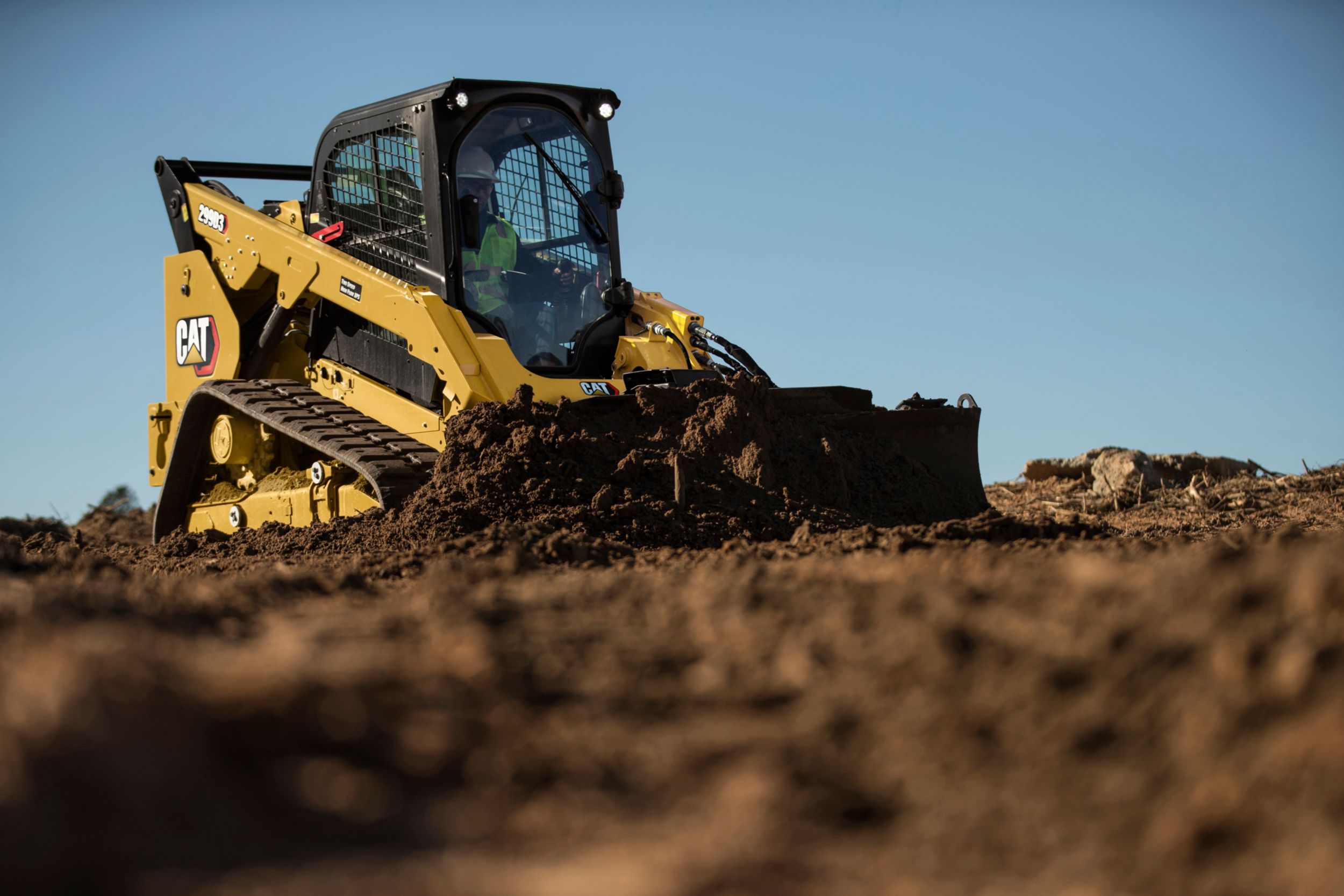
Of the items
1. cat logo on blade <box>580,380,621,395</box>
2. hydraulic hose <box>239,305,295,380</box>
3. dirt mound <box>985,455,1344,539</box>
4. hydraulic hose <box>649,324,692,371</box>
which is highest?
hydraulic hose <box>239,305,295,380</box>

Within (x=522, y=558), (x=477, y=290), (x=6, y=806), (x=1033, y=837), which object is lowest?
(x=1033, y=837)

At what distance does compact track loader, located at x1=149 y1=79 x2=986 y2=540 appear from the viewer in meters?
6.64

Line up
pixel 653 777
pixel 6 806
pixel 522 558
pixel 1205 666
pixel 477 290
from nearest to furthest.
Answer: pixel 6 806 → pixel 653 777 → pixel 1205 666 → pixel 522 558 → pixel 477 290

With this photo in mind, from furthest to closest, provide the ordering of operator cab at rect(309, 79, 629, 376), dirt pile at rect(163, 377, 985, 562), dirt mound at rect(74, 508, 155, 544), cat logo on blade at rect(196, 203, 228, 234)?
dirt mound at rect(74, 508, 155, 544) → cat logo on blade at rect(196, 203, 228, 234) → operator cab at rect(309, 79, 629, 376) → dirt pile at rect(163, 377, 985, 562)

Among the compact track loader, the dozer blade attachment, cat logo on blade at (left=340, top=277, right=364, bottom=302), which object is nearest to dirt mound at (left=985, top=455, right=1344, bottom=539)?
the dozer blade attachment

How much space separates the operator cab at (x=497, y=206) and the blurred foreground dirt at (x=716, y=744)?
4.49 meters

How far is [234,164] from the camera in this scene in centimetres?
884

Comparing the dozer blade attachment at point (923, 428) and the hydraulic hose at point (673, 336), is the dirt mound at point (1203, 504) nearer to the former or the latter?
the dozer blade attachment at point (923, 428)

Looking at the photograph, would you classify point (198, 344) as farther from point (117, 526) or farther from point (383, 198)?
point (117, 526)

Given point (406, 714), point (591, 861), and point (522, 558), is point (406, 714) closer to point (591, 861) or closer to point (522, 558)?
point (591, 861)

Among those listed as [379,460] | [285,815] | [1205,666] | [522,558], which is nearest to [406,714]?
[285,815]

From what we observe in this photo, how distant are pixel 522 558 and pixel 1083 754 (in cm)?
245

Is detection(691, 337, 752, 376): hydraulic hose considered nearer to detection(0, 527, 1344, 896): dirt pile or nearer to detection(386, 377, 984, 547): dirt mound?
detection(386, 377, 984, 547): dirt mound

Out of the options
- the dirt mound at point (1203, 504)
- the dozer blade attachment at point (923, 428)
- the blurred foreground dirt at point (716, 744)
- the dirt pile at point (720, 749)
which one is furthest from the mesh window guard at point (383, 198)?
the dirt pile at point (720, 749)
